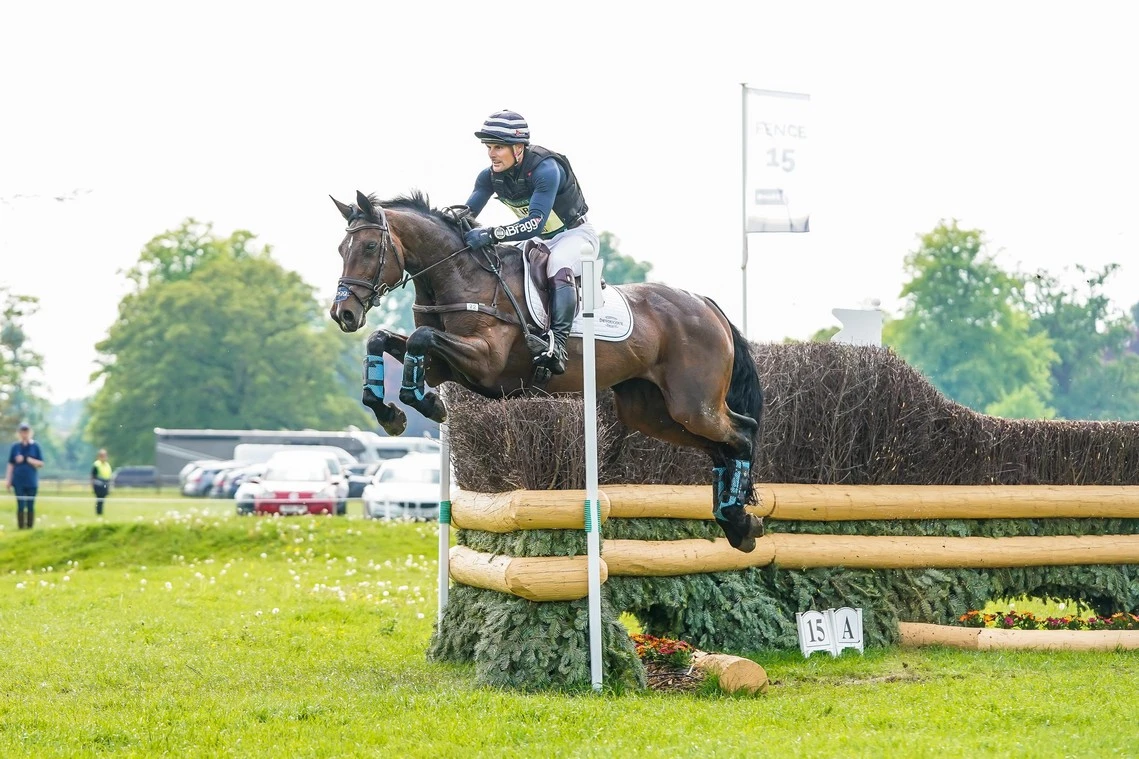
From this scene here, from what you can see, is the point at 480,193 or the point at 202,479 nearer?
the point at 480,193

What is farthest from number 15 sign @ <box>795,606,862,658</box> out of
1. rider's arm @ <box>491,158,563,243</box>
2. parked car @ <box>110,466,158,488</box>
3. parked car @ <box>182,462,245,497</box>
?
parked car @ <box>110,466,158,488</box>

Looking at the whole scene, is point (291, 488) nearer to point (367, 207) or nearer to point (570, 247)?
point (570, 247)

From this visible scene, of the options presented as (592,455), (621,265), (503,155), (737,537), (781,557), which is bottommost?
(781,557)

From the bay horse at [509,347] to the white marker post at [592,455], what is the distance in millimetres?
314

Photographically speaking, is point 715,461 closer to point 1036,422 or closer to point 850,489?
point 850,489

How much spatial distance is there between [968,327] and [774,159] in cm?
4693

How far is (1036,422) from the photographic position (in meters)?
11.2

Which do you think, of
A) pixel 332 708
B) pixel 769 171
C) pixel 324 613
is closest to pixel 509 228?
pixel 332 708

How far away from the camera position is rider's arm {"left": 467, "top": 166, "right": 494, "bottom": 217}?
8.27 metres

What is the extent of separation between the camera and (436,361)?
7715 millimetres

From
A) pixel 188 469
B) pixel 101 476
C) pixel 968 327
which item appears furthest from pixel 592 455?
pixel 968 327

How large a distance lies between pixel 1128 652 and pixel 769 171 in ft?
23.7

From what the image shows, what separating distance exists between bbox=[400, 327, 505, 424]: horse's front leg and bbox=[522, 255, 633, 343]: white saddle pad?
469 mm

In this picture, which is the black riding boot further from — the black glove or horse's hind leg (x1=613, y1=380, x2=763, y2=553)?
horse's hind leg (x1=613, y1=380, x2=763, y2=553)
